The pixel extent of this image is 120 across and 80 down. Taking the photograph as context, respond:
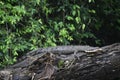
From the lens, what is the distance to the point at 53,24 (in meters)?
4.70

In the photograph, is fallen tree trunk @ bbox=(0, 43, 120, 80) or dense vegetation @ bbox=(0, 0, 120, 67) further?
dense vegetation @ bbox=(0, 0, 120, 67)

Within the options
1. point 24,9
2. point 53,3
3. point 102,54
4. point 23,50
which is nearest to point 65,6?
point 53,3

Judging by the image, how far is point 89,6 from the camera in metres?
5.09

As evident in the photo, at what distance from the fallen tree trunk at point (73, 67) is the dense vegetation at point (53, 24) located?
126cm

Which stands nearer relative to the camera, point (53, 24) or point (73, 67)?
point (73, 67)

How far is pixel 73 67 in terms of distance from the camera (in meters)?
2.93

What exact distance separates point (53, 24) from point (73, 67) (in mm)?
1846

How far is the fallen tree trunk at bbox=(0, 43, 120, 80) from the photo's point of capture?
9.58ft

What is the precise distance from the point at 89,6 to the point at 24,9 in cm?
117

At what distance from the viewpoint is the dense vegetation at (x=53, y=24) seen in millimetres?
4316

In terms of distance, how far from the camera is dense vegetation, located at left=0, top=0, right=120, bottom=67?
4316 millimetres

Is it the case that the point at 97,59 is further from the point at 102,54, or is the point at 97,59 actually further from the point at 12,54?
the point at 12,54

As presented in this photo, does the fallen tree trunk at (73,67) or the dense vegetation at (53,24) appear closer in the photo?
the fallen tree trunk at (73,67)

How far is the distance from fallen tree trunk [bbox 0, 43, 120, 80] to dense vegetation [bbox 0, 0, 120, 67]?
4.15 ft
